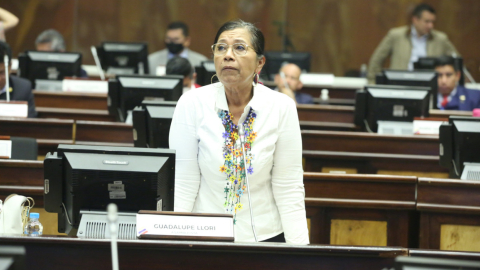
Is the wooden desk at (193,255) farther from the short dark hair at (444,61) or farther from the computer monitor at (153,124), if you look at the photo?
the short dark hair at (444,61)

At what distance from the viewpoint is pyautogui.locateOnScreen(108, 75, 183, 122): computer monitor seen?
3.97m

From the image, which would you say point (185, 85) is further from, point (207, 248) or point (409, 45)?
point (409, 45)

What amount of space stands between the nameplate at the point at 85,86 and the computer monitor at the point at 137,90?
89 cm

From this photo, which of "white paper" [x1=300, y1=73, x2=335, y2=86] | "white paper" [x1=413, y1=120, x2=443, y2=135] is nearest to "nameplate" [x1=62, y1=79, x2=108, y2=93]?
"white paper" [x1=300, y1=73, x2=335, y2=86]

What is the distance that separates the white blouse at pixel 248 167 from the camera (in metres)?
1.99

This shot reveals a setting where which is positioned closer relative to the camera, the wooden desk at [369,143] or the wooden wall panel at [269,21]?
the wooden desk at [369,143]

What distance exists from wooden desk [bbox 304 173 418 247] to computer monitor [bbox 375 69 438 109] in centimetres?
214

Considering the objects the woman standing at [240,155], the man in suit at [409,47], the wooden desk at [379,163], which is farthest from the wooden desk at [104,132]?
the man in suit at [409,47]

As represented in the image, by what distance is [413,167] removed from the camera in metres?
3.84

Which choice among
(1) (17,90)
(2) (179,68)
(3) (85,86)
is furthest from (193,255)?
(3) (85,86)

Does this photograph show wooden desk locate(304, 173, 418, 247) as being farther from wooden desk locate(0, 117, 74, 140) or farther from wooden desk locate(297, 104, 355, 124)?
wooden desk locate(297, 104, 355, 124)

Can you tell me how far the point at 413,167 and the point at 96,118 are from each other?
243 centimetres

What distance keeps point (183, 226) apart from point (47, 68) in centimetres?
411

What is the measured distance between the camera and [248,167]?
198 centimetres
